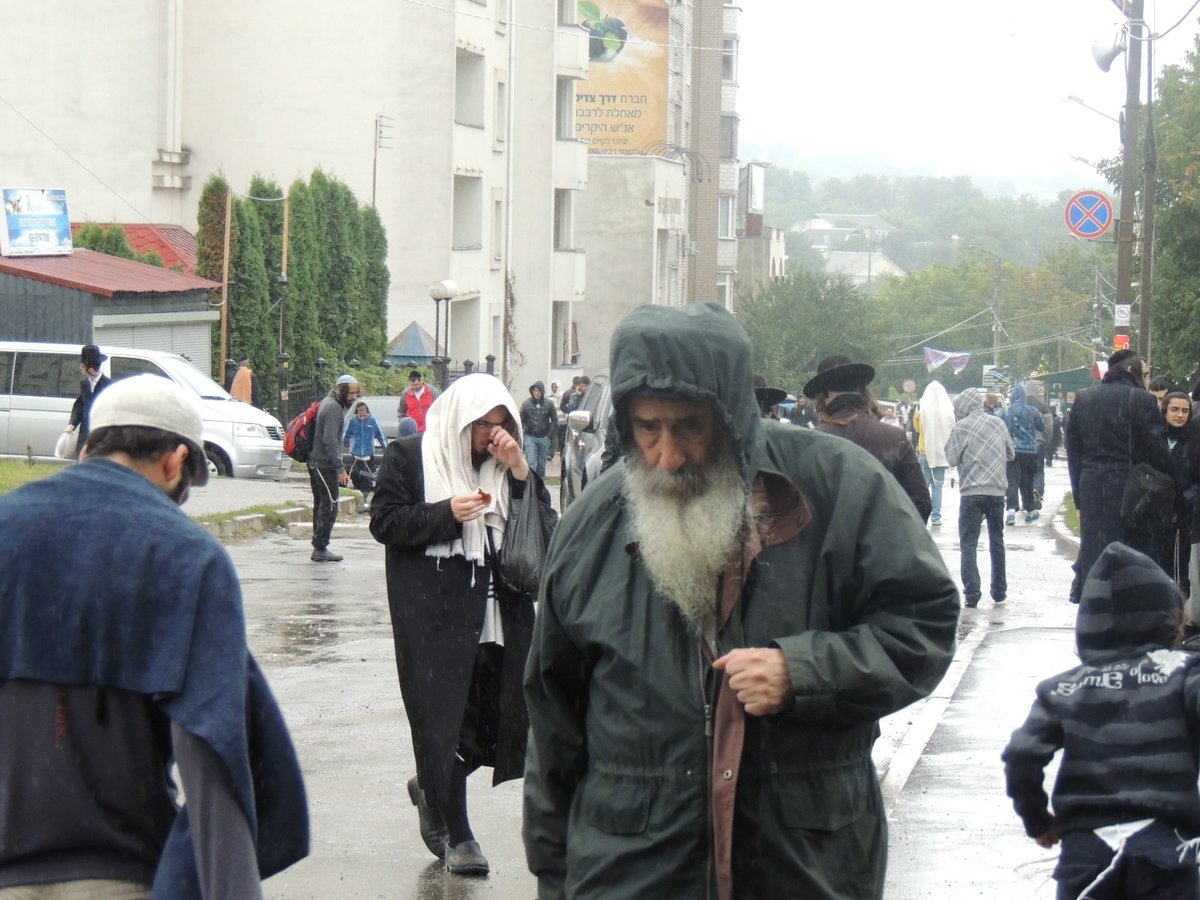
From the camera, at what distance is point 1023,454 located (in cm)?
2436

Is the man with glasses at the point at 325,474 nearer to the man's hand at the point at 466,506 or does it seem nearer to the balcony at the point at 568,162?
the man's hand at the point at 466,506

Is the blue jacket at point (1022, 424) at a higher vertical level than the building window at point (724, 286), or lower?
lower

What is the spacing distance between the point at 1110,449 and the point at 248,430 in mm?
16099

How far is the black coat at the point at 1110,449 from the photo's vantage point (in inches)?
466

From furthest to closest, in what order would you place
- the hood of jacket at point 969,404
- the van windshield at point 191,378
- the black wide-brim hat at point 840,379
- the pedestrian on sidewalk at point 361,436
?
1. the van windshield at point 191,378
2. the pedestrian on sidewalk at point 361,436
3. the hood of jacket at point 969,404
4. the black wide-brim hat at point 840,379

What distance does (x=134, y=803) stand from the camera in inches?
137

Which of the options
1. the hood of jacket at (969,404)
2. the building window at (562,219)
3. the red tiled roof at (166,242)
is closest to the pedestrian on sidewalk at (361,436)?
the hood of jacket at (969,404)

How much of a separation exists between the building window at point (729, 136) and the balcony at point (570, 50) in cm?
4108

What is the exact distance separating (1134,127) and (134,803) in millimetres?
24940

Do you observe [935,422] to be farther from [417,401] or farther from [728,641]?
[728,641]

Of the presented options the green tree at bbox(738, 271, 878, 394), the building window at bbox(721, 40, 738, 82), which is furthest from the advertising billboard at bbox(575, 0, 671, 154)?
the building window at bbox(721, 40, 738, 82)

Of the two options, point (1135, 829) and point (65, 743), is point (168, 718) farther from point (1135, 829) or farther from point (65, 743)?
point (1135, 829)

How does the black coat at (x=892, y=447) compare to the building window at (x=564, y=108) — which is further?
the building window at (x=564, y=108)

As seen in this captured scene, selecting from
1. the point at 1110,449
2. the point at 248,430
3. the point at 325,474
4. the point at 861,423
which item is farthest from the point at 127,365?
the point at 861,423
